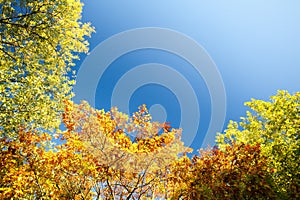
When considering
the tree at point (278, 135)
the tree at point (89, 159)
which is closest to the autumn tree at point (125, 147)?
the tree at point (89, 159)

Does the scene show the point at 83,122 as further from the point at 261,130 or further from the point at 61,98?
the point at 261,130

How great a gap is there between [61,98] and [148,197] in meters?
8.74

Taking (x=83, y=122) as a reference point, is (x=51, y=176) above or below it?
below

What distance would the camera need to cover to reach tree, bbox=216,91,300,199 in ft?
38.9

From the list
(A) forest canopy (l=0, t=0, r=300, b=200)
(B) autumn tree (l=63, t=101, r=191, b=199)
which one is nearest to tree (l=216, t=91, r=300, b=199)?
(A) forest canopy (l=0, t=0, r=300, b=200)

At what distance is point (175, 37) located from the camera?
28422 mm

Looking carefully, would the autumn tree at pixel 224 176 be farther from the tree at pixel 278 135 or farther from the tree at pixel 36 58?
the tree at pixel 36 58

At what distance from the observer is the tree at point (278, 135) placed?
11859 millimetres

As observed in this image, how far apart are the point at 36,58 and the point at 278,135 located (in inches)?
573

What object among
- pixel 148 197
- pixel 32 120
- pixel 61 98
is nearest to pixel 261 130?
pixel 148 197

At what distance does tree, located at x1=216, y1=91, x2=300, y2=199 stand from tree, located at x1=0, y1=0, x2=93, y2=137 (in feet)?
34.6

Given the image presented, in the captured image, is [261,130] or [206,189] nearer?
[206,189]

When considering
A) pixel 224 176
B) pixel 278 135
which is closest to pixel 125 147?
pixel 224 176

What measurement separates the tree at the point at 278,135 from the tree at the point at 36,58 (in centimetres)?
1054
